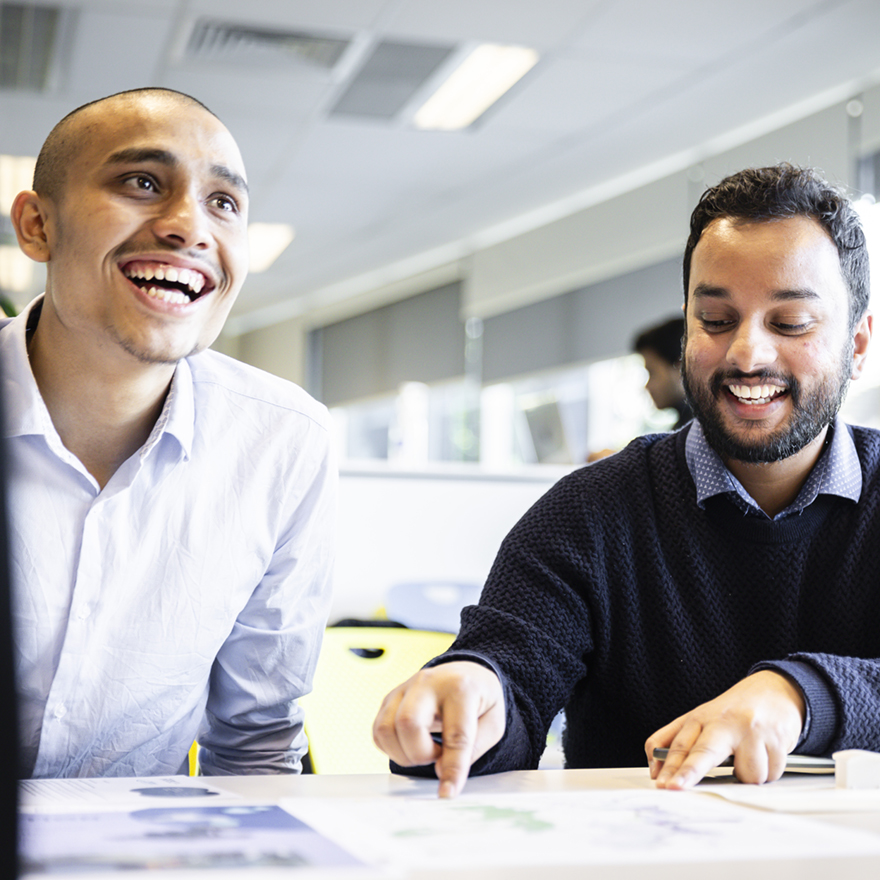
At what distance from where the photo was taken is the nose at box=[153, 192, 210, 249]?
3.82 ft

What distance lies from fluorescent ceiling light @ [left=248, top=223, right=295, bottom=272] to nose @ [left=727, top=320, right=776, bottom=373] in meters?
5.71

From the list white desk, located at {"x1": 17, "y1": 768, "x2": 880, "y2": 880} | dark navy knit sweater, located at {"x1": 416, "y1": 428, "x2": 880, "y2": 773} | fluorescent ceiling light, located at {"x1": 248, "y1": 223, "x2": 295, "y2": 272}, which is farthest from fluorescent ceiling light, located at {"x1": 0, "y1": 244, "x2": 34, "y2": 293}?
white desk, located at {"x1": 17, "y1": 768, "x2": 880, "y2": 880}

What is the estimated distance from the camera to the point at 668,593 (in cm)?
120

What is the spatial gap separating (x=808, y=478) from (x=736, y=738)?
17.9 inches

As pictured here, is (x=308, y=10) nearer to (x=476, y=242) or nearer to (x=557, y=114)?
(x=557, y=114)

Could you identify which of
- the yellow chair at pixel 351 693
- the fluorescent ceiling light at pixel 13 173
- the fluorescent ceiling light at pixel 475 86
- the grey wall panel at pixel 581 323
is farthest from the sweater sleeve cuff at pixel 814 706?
the fluorescent ceiling light at pixel 13 173

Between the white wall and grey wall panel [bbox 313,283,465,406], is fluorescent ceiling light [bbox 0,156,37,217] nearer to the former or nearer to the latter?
grey wall panel [bbox 313,283,465,406]

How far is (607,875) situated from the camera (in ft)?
1.72

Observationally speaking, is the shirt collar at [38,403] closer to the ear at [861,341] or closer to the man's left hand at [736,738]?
the man's left hand at [736,738]

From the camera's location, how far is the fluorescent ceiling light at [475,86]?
13.7 ft

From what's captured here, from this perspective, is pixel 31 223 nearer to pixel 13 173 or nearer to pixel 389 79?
pixel 389 79

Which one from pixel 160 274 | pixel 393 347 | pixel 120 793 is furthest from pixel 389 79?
pixel 393 347

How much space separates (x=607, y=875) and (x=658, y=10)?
12.1 feet

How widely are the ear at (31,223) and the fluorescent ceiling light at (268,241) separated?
17.7 feet
